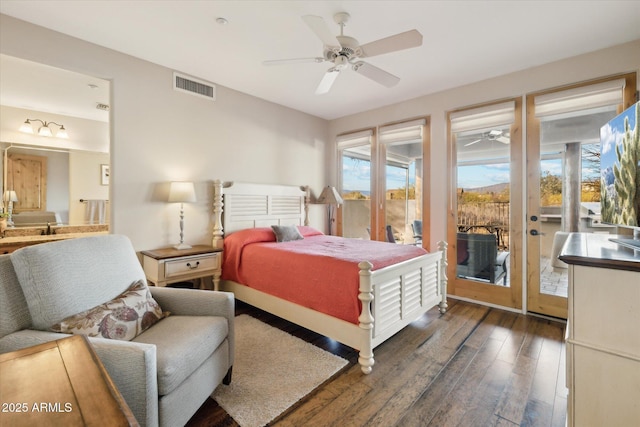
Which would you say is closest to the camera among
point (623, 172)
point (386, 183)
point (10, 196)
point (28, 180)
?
point (623, 172)

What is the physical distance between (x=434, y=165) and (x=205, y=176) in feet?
9.92

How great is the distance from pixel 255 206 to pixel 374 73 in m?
2.35

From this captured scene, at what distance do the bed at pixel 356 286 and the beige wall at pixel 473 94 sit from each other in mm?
1050

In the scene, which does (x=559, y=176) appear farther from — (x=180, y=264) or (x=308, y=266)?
(x=180, y=264)

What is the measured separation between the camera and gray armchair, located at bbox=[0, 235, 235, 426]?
1.23 m

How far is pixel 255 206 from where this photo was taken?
13.2 feet

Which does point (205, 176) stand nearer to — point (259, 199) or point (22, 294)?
point (259, 199)

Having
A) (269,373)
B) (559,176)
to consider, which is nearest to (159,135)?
(269,373)

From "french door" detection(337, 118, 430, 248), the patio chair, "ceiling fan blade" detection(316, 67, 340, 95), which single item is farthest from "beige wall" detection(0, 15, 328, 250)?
the patio chair

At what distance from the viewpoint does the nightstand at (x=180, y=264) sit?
2857mm

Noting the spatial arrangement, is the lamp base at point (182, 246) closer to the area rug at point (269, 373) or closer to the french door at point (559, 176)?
the area rug at point (269, 373)

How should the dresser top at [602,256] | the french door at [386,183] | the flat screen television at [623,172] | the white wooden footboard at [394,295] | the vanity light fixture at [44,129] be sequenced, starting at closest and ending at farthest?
the dresser top at [602,256] → the flat screen television at [623,172] → the white wooden footboard at [394,295] → the vanity light fixture at [44,129] → the french door at [386,183]

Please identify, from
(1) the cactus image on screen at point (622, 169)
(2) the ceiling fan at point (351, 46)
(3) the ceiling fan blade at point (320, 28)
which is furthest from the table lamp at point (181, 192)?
(1) the cactus image on screen at point (622, 169)

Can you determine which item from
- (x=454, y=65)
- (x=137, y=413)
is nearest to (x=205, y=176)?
(x=137, y=413)
